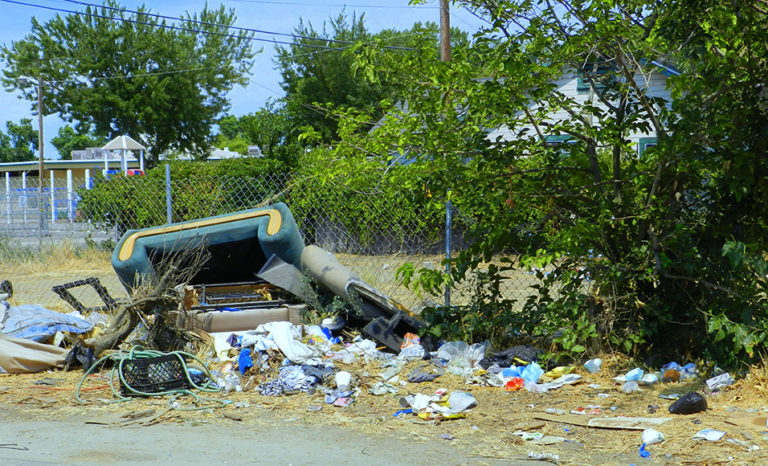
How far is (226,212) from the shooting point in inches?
419

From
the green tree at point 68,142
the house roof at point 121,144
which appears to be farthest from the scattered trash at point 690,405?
the green tree at point 68,142

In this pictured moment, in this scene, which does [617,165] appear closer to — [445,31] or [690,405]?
[690,405]

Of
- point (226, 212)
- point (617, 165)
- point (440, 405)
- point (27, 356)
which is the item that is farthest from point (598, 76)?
point (226, 212)

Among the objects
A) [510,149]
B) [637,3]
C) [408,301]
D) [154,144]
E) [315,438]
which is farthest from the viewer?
[154,144]

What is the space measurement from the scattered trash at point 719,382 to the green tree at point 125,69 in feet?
107

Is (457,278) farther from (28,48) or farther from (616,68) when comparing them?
(28,48)

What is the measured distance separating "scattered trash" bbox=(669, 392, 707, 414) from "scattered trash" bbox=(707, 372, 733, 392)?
16.0 inches

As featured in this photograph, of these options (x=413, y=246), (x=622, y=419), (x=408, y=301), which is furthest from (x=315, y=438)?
(x=413, y=246)

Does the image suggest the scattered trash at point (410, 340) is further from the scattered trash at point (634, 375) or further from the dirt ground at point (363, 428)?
the scattered trash at point (634, 375)

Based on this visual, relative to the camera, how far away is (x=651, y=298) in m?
5.82

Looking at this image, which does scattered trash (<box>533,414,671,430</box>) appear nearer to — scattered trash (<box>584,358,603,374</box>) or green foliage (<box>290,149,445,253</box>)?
scattered trash (<box>584,358,603,374</box>)

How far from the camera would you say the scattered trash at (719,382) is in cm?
514

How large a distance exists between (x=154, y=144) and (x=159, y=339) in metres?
32.4

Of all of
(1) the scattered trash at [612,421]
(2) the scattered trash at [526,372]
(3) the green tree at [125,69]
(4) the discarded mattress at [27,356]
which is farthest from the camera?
(3) the green tree at [125,69]
